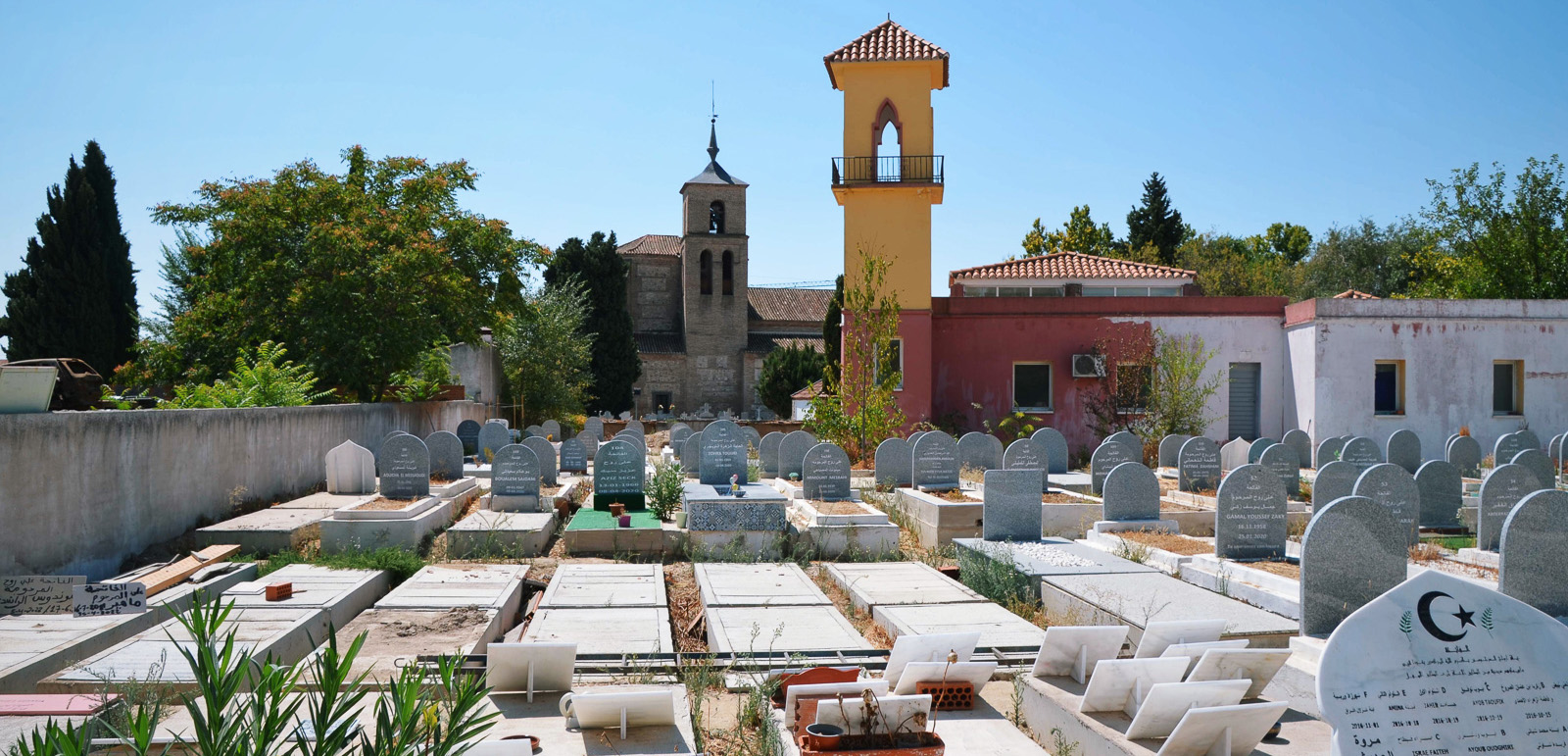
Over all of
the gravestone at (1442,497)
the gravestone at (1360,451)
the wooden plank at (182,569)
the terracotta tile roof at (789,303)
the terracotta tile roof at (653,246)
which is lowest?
the wooden plank at (182,569)

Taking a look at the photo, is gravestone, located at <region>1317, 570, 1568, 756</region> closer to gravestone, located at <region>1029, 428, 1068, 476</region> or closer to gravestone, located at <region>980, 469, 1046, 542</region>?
gravestone, located at <region>980, 469, 1046, 542</region>

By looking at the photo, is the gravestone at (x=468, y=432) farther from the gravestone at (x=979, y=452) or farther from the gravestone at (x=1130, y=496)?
the gravestone at (x=1130, y=496)

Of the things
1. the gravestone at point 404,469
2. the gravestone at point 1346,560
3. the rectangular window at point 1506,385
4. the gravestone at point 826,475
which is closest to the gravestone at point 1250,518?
the gravestone at point 1346,560

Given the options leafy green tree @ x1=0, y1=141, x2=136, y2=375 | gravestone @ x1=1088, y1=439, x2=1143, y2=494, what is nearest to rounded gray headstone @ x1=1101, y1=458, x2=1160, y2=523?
gravestone @ x1=1088, y1=439, x2=1143, y2=494

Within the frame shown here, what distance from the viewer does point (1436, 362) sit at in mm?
20156

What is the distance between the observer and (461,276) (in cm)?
1770

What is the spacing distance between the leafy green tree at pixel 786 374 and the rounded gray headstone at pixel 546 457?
A: 23.5m

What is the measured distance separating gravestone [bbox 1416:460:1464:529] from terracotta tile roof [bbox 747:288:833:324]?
37915 millimetres

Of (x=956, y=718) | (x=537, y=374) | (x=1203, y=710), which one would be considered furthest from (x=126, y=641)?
(x=537, y=374)

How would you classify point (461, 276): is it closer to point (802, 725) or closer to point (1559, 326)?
point (802, 725)

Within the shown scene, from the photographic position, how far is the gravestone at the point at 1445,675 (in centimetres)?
290

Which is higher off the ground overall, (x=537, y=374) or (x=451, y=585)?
(x=537, y=374)

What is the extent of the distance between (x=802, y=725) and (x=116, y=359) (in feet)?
106

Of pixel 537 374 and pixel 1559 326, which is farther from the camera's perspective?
pixel 537 374
